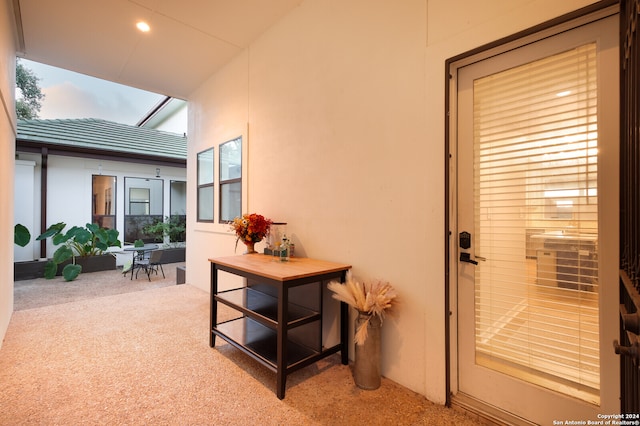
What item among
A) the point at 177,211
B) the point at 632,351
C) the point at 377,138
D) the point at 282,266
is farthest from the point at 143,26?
the point at 177,211

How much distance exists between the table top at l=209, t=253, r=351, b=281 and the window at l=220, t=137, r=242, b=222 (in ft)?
4.27

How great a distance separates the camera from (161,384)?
6.70ft

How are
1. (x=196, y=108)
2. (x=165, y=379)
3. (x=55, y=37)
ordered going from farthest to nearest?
(x=196, y=108) → (x=55, y=37) → (x=165, y=379)

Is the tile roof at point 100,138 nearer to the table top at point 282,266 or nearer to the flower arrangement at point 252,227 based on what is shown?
the flower arrangement at point 252,227

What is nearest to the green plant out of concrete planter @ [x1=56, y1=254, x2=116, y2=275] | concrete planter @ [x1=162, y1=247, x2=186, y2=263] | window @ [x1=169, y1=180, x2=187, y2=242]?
concrete planter @ [x1=56, y1=254, x2=116, y2=275]

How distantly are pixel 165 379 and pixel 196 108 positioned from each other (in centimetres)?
415

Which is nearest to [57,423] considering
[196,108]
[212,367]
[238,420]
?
[212,367]

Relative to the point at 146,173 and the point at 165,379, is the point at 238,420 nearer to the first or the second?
the point at 165,379

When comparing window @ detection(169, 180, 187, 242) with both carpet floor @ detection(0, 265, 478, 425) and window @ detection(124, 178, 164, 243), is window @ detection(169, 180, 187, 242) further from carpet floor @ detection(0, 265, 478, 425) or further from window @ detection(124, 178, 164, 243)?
carpet floor @ detection(0, 265, 478, 425)

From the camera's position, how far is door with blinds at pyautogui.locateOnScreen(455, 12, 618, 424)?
1.38 m

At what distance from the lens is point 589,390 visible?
1415mm

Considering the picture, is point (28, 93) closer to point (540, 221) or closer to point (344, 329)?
point (344, 329)

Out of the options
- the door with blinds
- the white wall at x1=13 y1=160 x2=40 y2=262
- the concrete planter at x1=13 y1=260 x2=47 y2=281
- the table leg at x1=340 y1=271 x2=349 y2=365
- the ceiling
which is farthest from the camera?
the white wall at x1=13 y1=160 x2=40 y2=262

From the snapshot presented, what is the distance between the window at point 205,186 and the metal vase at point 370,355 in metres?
3.22
